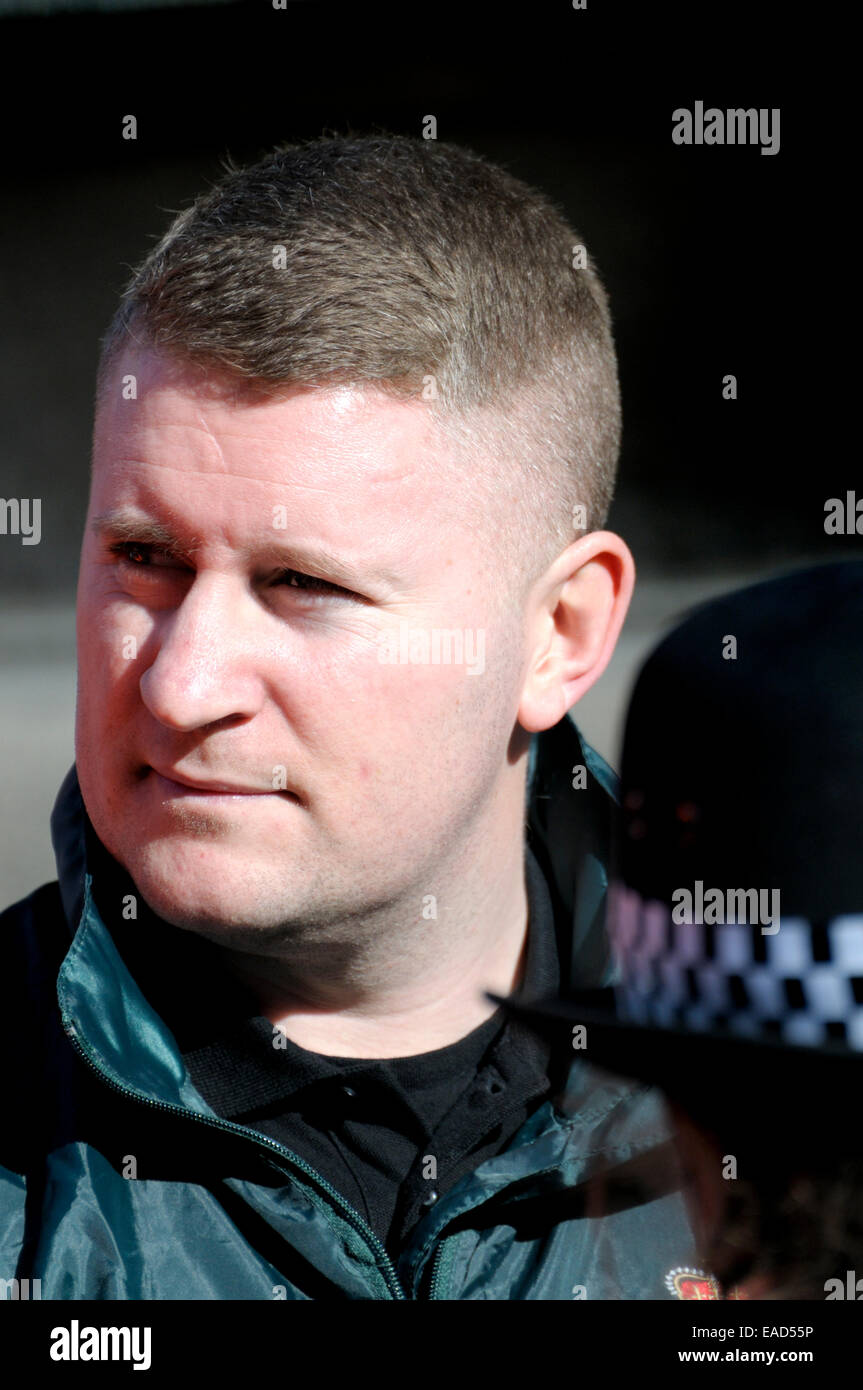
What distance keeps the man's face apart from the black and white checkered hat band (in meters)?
0.63

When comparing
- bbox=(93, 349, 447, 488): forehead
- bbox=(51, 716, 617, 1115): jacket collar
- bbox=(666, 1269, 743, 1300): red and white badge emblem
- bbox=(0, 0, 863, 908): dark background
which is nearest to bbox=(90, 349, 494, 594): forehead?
bbox=(93, 349, 447, 488): forehead

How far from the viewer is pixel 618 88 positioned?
5.82 meters

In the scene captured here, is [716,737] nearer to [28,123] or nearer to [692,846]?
[692,846]

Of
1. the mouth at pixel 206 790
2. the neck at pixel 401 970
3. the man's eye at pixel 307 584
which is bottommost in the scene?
the neck at pixel 401 970

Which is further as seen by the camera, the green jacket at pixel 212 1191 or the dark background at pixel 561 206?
the dark background at pixel 561 206

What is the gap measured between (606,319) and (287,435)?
848 mm

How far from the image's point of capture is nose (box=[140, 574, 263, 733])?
194 cm

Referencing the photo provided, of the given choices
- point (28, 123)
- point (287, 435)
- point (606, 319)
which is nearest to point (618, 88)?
point (28, 123)

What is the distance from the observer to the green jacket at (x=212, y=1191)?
2039mm

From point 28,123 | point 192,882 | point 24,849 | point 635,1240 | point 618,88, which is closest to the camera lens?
point 192,882

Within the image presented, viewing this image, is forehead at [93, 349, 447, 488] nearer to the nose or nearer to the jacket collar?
the nose

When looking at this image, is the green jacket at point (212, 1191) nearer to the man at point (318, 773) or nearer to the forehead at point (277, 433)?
the man at point (318, 773)

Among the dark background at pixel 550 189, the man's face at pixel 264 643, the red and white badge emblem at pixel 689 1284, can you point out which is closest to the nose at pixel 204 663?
the man's face at pixel 264 643

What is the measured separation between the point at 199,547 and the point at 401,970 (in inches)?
30.9
